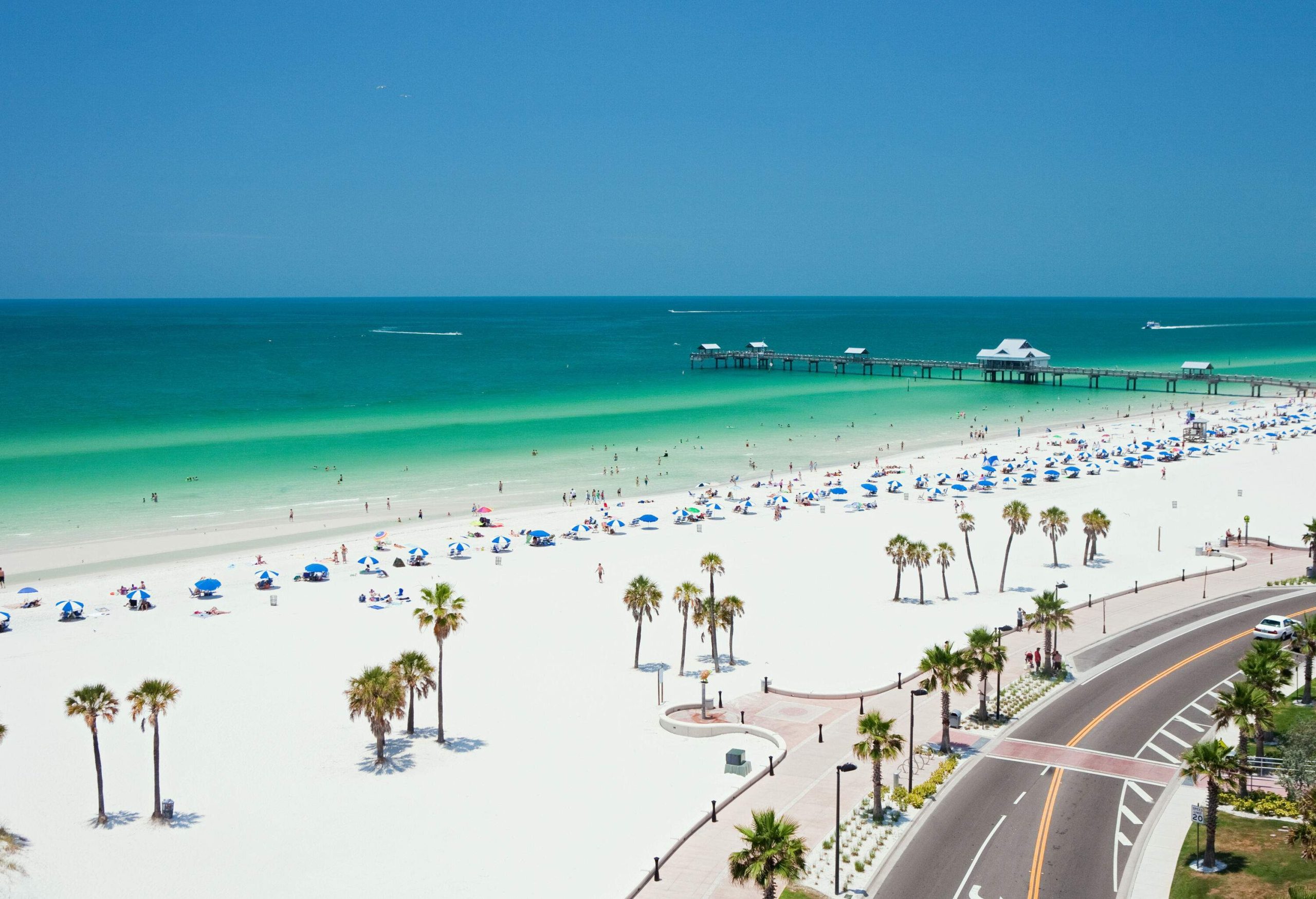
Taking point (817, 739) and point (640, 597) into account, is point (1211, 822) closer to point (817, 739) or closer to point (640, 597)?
point (817, 739)

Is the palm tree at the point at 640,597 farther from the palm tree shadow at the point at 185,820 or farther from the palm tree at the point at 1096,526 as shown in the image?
the palm tree at the point at 1096,526

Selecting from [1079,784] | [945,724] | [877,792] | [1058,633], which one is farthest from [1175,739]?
[877,792]

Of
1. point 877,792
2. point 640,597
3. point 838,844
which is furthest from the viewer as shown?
point 640,597

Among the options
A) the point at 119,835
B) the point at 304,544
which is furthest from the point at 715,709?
the point at 304,544

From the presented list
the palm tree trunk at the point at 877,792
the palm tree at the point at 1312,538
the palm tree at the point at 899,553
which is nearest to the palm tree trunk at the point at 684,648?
the palm tree trunk at the point at 877,792

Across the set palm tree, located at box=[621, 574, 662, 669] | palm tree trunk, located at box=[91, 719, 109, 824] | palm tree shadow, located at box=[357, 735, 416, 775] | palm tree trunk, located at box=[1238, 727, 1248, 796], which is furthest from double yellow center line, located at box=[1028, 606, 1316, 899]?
palm tree trunk, located at box=[91, 719, 109, 824]
